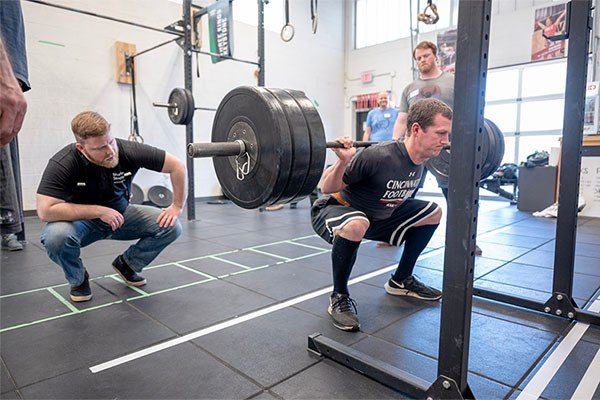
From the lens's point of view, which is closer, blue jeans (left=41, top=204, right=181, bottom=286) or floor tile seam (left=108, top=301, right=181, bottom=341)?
floor tile seam (left=108, top=301, right=181, bottom=341)

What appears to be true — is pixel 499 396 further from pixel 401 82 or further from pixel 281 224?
pixel 401 82

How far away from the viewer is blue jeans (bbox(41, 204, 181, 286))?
1.94 metres

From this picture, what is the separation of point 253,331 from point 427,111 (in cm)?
118

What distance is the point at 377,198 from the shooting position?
1859 mm

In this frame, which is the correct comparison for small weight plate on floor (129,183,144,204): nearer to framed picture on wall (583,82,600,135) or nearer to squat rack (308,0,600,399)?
squat rack (308,0,600,399)

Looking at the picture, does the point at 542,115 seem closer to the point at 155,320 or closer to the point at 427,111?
the point at 427,111

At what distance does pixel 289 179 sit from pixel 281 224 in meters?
3.09

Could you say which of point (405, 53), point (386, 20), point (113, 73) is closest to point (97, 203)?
point (113, 73)

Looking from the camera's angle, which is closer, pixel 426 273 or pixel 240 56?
pixel 426 273

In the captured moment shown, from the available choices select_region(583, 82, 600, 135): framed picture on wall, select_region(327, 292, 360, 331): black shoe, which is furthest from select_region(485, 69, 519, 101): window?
select_region(327, 292, 360, 331): black shoe

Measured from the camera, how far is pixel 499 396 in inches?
49.7

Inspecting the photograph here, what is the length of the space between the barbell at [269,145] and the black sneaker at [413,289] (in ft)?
3.36

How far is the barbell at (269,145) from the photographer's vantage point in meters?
1.24

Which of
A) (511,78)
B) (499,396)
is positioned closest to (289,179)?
(499,396)
